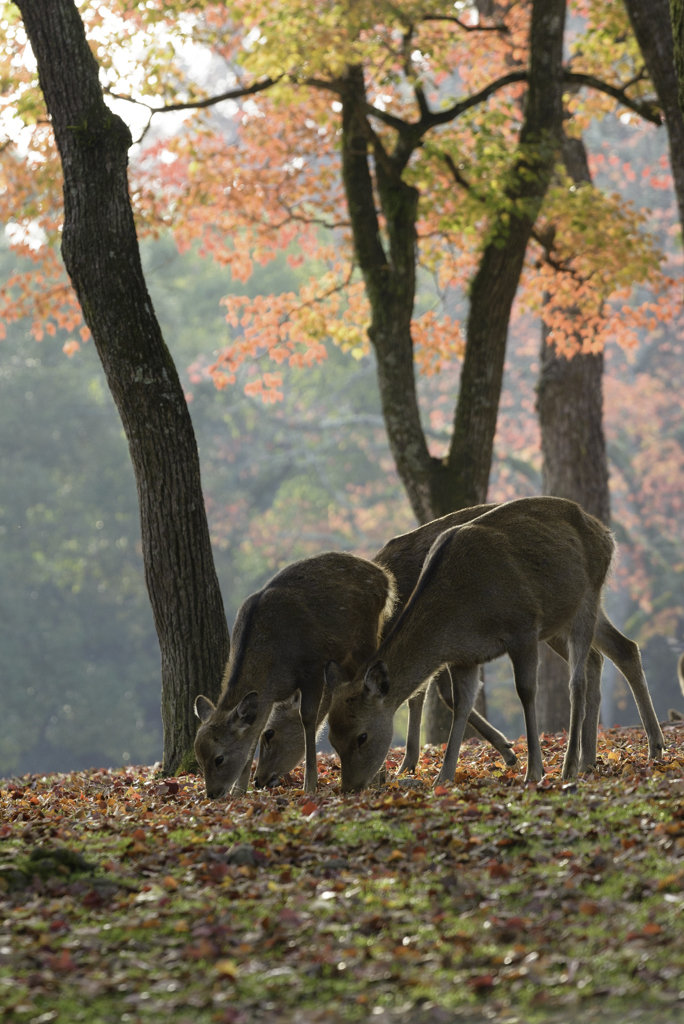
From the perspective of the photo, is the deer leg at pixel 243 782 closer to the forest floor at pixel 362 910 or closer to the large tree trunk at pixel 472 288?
the forest floor at pixel 362 910

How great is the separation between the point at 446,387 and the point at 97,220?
97.8ft

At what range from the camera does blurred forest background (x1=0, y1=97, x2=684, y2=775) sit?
102 ft

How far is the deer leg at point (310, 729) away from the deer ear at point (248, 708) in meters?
0.48

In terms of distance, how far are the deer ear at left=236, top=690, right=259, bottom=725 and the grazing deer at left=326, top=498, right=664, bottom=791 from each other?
0.50 m

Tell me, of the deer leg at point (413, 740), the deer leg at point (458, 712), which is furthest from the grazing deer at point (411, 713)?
the deer leg at point (458, 712)

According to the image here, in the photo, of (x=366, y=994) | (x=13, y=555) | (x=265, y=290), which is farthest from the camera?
(x=265, y=290)

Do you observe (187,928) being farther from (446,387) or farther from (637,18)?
(446,387)

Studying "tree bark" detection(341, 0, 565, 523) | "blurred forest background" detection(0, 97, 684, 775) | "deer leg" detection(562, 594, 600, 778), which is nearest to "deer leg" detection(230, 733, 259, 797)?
"deer leg" detection(562, 594, 600, 778)

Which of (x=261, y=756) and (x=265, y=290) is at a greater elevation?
(x=265, y=290)

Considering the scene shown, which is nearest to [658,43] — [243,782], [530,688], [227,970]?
[530,688]

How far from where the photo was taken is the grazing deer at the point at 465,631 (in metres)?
6.96

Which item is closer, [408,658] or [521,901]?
[521,901]

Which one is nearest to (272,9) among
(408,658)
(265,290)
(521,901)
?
(408,658)

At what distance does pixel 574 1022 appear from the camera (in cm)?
339
